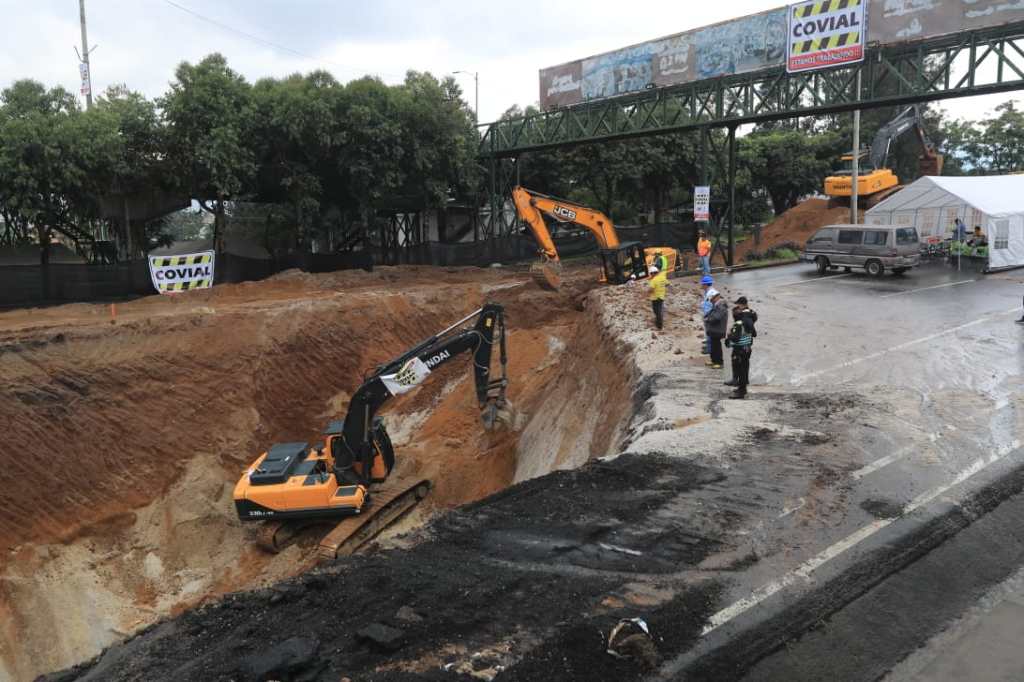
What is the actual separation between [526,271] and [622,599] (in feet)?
83.1

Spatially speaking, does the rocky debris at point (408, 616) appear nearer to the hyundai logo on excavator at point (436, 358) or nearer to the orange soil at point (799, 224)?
the hyundai logo on excavator at point (436, 358)

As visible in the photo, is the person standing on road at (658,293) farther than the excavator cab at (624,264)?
No

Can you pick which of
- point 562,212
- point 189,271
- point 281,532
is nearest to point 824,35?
point 562,212

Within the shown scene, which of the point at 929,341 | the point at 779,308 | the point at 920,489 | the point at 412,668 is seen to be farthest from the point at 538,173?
the point at 412,668

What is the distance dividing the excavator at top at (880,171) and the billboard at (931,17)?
13.1 meters

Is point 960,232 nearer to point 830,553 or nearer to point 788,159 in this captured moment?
point 788,159

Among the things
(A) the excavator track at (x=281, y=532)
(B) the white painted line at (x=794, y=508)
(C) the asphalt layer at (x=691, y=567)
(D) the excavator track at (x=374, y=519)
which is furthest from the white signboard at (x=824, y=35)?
(A) the excavator track at (x=281, y=532)

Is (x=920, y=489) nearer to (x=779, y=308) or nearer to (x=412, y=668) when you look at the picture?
(x=412, y=668)

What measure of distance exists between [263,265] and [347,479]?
1732 cm

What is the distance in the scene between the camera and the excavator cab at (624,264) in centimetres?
2295

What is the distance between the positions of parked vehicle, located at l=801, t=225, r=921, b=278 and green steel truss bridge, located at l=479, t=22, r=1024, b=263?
11.2 feet

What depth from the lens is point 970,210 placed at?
26703 mm

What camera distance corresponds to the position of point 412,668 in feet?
15.7

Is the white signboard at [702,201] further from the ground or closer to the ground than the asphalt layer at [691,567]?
further from the ground
